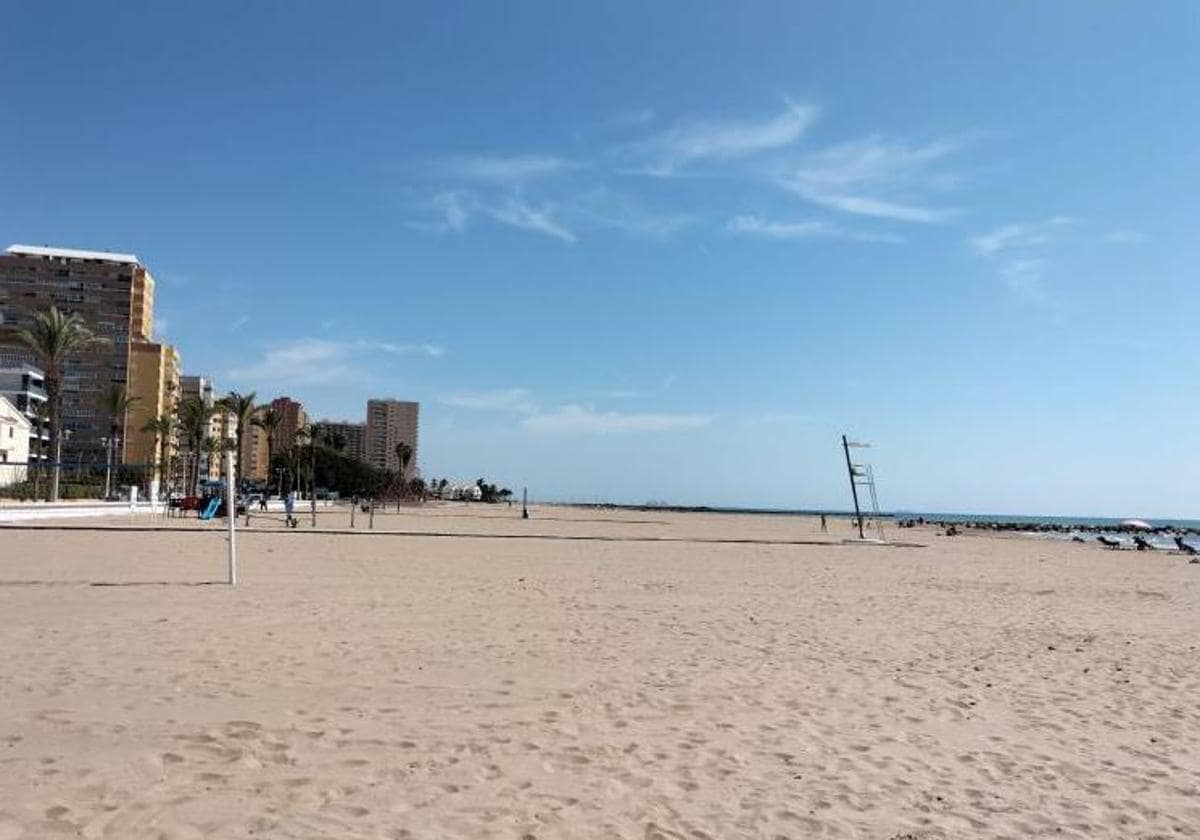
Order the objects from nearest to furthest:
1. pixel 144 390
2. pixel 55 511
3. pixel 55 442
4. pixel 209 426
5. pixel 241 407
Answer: pixel 55 511 → pixel 55 442 → pixel 241 407 → pixel 144 390 → pixel 209 426

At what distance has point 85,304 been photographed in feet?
439

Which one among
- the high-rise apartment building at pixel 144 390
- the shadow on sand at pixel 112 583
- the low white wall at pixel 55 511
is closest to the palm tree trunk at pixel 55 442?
the low white wall at pixel 55 511

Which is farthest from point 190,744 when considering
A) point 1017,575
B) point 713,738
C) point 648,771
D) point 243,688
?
point 1017,575

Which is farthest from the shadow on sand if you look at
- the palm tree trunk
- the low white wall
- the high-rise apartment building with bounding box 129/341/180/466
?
the high-rise apartment building with bounding box 129/341/180/466

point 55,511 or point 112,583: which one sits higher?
point 55,511

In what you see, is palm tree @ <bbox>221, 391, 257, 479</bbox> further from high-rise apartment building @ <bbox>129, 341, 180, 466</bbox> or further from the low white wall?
high-rise apartment building @ <bbox>129, 341, 180, 466</bbox>

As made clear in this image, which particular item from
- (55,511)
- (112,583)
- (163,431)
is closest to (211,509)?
(55,511)

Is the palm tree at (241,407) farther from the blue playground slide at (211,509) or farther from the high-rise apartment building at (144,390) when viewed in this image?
the high-rise apartment building at (144,390)

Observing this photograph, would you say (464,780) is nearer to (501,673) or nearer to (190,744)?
(190,744)

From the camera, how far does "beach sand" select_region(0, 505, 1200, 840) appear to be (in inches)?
206

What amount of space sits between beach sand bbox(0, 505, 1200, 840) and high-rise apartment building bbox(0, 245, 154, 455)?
12894cm

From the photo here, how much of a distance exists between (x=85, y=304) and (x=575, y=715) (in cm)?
14650

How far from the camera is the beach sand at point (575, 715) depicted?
5.24 m

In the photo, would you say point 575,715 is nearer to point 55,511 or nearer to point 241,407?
point 55,511
